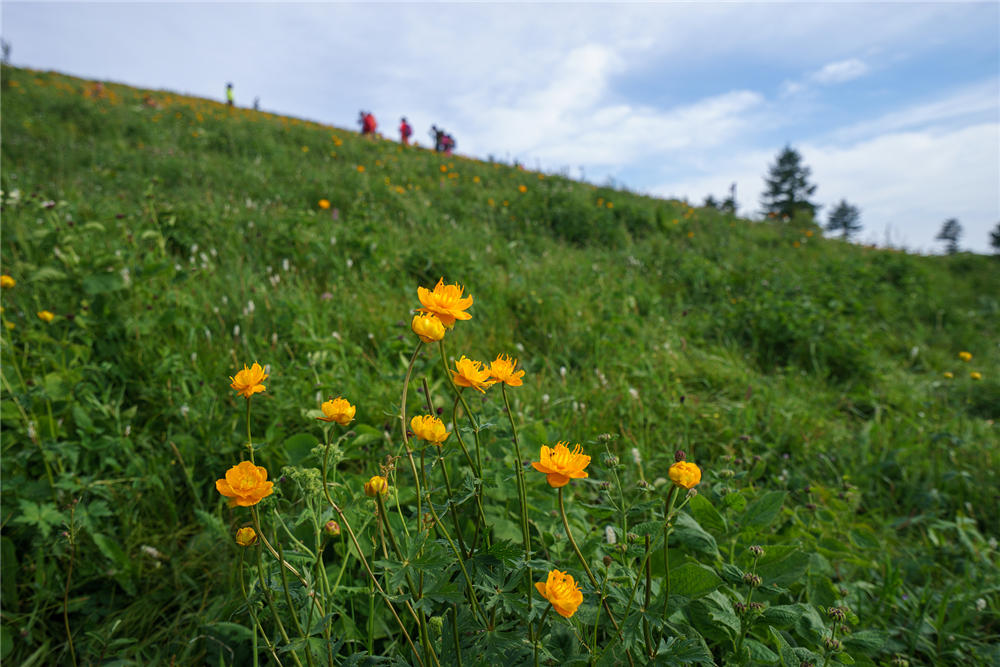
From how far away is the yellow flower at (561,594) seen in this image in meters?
0.63

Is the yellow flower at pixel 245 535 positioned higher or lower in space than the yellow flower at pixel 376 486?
lower

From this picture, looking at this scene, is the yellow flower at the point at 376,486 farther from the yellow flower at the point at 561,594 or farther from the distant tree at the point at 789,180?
the distant tree at the point at 789,180

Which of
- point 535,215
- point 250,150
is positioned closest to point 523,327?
point 535,215

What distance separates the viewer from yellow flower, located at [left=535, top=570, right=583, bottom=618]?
0.63 m

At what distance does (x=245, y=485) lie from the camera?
0.68 metres

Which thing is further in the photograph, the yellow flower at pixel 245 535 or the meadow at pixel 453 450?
the meadow at pixel 453 450

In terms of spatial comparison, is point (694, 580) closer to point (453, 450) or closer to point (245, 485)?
point (453, 450)

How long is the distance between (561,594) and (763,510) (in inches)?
34.4

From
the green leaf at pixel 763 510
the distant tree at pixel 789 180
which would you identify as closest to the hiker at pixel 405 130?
the green leaf at pixel 763 510

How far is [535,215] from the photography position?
5.70m

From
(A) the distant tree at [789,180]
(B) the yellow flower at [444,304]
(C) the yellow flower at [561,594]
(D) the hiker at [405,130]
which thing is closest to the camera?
(C) the yellow flower at [561,594]

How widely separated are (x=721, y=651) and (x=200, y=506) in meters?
1.63

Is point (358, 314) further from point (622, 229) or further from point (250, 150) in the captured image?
point (250, 150)

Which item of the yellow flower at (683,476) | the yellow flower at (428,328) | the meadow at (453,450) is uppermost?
the yellow flower at (428,328)
